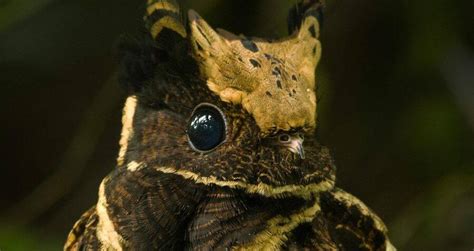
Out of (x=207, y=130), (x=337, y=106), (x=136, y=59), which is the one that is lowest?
(x=337, y=106)

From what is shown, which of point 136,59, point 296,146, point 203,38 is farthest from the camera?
point 136,59

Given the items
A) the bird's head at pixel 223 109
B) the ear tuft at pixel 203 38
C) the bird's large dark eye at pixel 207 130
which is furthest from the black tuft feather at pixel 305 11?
the bird's large dark eye at pixel 207 130

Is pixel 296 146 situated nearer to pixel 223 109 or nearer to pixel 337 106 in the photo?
pixel 223 109

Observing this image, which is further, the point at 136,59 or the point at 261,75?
the point at 136,59

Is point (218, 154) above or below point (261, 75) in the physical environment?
below

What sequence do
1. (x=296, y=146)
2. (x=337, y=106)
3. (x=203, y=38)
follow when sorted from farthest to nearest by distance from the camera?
(x=337, y=106)
(x=203, y=38)
(x=296, y=146)

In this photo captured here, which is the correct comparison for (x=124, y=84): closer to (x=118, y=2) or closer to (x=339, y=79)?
(x=118, y=2)

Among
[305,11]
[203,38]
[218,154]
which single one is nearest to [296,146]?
[218,154]
